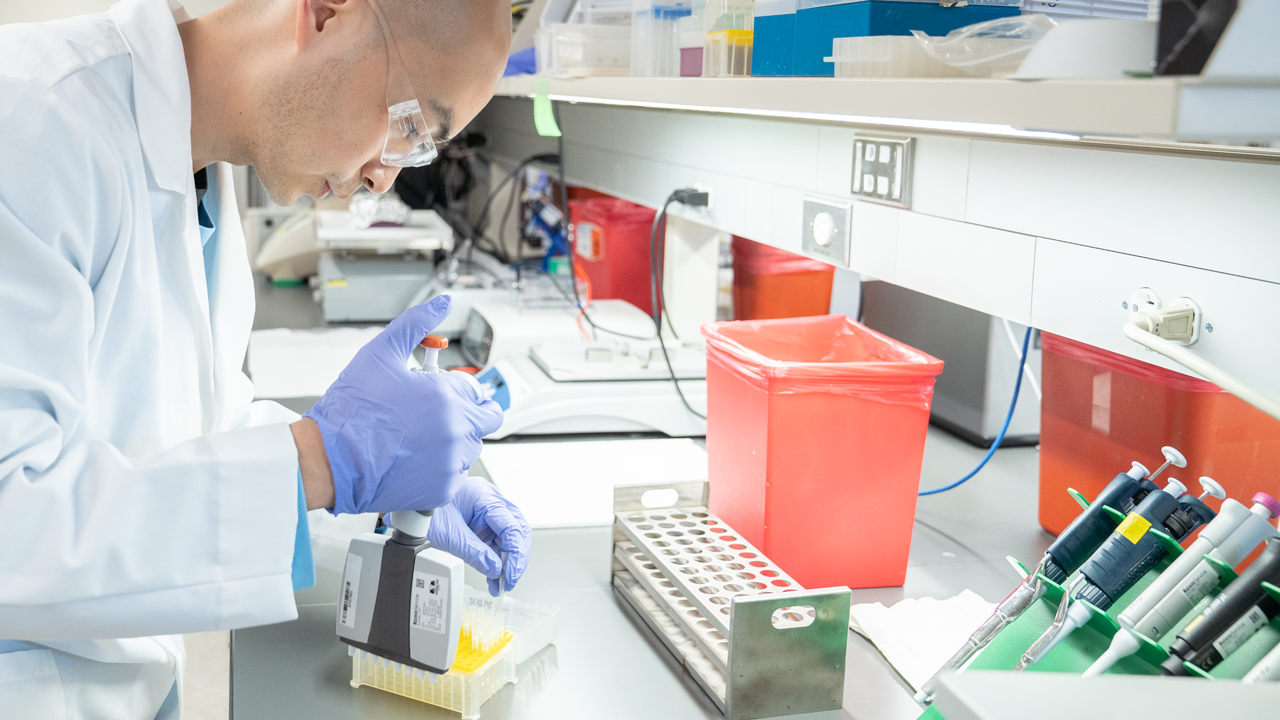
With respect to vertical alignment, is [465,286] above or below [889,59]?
below

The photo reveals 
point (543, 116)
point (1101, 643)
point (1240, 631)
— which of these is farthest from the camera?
point (543, 116)

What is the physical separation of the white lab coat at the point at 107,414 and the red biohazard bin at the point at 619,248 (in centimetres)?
180

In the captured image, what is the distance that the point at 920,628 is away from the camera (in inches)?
47.7

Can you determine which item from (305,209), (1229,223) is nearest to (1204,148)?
(1229,223)

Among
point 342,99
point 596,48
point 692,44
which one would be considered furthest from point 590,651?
point 596,48

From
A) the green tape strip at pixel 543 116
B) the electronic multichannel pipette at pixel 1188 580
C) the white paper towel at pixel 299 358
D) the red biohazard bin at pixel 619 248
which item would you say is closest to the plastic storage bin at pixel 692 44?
the green tape strip at pixel 543 116

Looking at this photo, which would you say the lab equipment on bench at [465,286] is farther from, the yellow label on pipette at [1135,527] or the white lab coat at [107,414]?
the yellow label on pipette at [1135,527]

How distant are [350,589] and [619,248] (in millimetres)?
1889

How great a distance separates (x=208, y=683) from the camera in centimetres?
277

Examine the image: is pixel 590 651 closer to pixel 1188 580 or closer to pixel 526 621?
pixel 526 621

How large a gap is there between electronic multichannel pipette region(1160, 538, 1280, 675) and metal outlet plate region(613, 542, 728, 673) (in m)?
0.46

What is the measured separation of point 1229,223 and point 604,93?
0.91 metres

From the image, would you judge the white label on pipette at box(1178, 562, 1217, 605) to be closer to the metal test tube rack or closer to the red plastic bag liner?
the metal test tube rack

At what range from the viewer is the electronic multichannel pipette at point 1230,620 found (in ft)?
2.37
